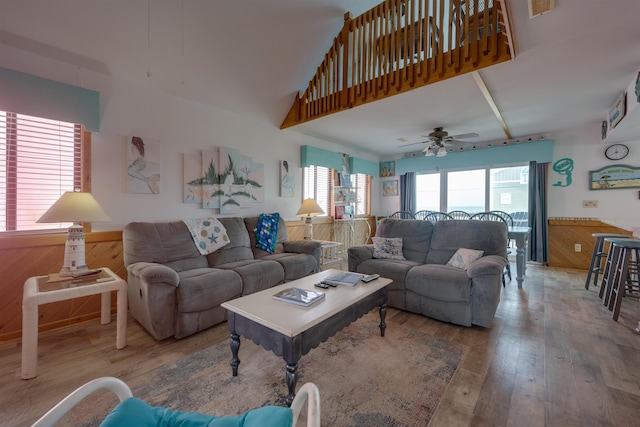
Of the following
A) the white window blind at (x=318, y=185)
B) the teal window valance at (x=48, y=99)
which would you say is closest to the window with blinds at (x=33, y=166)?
the teal window valance at (x=48, y=99)

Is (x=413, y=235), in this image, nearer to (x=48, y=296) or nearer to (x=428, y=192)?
(x=428, y=192)

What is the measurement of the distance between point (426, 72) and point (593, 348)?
2688 mm

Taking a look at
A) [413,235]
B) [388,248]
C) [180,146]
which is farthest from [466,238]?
[180,146]

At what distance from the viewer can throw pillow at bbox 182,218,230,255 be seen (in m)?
2.93

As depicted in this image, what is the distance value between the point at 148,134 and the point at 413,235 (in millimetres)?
3213

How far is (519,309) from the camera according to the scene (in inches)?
110

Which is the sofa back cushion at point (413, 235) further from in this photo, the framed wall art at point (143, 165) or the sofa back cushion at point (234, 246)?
the framed wall art at point (143, 165)

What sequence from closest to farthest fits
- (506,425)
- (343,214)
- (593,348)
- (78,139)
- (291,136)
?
(506,425) < (593,348) < (78,139) < (291,136) < (343,214)

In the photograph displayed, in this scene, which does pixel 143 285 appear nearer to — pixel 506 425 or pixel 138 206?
pixel 138 206

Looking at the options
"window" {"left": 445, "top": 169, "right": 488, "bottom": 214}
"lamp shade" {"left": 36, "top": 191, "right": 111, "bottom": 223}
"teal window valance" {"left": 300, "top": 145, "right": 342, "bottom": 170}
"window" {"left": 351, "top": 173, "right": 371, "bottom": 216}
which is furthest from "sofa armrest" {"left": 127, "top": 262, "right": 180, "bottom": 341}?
"window" {"left": 445, "top": 169, "right": 488, "bottom": 214}

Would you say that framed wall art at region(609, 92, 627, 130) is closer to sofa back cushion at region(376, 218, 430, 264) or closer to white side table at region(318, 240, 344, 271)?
sofa back cushion at region(376, 218, 430, 264)

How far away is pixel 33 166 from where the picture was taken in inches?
89.2

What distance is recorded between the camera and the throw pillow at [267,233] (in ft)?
11.5

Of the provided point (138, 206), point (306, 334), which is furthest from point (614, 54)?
point (138, 206)
